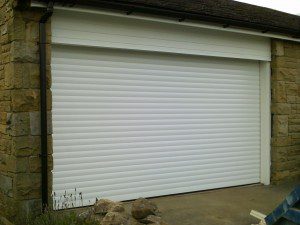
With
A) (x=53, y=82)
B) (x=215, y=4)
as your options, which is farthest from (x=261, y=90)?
(x=53, y=82)

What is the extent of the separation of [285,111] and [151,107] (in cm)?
311

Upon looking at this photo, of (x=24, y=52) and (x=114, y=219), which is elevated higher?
(x=24, y=52)

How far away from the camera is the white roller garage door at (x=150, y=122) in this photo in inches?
255

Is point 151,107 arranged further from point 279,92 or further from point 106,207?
point 279,92

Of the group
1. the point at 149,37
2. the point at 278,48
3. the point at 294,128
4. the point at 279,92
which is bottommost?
the point at 294,128

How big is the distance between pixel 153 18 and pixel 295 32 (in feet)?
11.2

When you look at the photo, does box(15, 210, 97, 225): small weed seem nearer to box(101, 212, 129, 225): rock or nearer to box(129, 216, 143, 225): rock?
box(101, 212, 129, 225): rock

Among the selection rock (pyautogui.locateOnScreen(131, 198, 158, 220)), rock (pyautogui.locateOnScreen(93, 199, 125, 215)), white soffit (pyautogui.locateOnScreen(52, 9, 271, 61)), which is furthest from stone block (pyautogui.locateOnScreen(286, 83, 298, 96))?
rock (pyautogui.locateOnScreen(93, 199, 125, 215))

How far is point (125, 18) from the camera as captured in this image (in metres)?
6.65

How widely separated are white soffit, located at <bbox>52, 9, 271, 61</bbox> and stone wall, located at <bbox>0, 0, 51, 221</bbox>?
0.47m

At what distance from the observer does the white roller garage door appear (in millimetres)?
6469

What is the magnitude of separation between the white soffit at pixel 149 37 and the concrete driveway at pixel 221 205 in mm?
2612

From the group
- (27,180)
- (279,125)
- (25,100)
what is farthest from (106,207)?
(279,125)

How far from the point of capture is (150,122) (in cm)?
723
